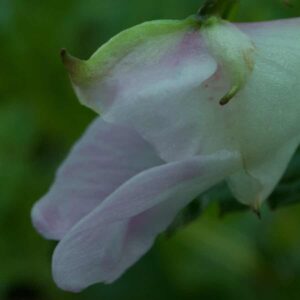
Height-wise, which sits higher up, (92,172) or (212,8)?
(212,8)

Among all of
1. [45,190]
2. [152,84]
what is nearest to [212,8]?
[152,84]

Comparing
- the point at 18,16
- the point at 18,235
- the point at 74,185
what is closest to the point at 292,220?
the point at 18,235

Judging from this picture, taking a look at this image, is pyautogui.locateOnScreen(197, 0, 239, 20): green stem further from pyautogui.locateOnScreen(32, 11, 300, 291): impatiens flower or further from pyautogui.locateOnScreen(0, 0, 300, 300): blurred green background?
pyautogui.locateOnScreen(0, 0, 300, 300): blurred green background

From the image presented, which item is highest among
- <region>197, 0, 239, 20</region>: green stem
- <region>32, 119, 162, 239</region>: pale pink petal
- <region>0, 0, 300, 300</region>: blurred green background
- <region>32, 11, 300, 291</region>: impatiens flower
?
<region>197, 0, 239, 20</region>: green stem

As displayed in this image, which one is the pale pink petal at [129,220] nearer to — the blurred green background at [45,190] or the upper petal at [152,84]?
the upper petal at [152,84]

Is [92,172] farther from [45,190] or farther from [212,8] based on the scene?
[45,190]

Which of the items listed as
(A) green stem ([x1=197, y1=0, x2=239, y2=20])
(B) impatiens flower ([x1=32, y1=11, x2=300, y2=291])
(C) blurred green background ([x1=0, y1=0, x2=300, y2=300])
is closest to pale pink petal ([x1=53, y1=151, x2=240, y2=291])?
(B) impatiens flower ([x1=32, y1=11, x2=300, y2=291])

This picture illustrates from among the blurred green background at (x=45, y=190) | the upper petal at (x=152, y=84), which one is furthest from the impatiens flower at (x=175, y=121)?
the blurred green background at (x=45, y=190)
